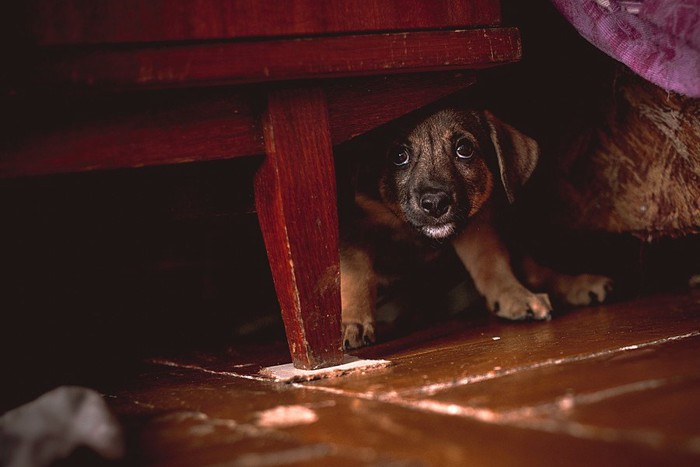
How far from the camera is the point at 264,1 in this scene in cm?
147

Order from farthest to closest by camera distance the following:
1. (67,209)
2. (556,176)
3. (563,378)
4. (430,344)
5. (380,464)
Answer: (556,176), (430,344), (67,209), (563,378), (380,464)

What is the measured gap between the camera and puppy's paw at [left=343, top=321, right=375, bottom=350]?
2188 mm

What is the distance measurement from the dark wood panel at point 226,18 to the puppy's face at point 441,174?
79 cm

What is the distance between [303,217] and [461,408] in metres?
0.63

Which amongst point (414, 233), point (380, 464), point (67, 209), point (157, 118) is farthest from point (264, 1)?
point (414, 233)

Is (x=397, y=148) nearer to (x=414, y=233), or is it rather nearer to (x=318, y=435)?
(x=414, y=233)

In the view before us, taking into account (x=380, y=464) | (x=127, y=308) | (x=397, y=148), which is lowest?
(x=380, y=464)

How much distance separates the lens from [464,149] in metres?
2.59

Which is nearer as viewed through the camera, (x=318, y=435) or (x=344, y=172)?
(x=318, y=435)

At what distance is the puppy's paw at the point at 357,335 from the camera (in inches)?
86.1

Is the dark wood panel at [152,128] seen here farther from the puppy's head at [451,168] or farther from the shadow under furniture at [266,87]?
the puppy's head at [451,168]

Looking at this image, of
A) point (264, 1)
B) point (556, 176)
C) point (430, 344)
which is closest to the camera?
point (264, 1)

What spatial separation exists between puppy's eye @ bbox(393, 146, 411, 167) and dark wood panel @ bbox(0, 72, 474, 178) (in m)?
0.85

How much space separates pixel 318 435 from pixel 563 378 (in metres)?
0.43
